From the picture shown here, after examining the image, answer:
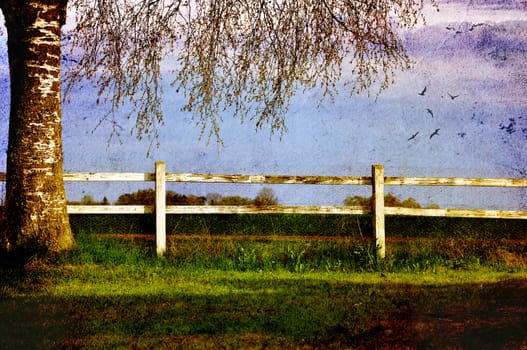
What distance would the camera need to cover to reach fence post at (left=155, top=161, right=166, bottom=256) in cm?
1046

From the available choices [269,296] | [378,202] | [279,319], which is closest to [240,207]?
[378,202]

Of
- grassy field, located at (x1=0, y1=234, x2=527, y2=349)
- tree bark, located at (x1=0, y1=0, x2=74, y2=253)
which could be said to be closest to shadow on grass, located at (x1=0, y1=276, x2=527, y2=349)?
grassy field, located at (x1=0, y1=234, x2=527, y2=349)

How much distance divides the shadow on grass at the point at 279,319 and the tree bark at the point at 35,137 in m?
2.27

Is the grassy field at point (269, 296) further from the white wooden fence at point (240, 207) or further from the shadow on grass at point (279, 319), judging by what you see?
the white wooden fence at point (240, 207)

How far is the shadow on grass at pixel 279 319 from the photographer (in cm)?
501

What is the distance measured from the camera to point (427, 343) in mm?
4820

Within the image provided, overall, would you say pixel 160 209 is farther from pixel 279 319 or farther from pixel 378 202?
pixel 279 319

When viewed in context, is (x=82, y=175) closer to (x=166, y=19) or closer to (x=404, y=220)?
(x=166, y=19)

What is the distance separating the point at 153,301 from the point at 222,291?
0.98 metres

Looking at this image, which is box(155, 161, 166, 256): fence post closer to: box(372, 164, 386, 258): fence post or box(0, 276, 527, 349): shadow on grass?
box(0, 276, 527, 349): shadow on grass

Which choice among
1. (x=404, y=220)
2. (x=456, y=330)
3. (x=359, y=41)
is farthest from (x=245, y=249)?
(x=404, y=220)

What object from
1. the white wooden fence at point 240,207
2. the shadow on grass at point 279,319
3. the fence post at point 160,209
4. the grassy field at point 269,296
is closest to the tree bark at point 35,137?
the grassy field at point 269,296

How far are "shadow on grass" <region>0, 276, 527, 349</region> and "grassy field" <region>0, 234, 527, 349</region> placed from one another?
0.01m

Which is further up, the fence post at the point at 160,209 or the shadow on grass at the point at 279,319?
the fence post at the point at 160,209
